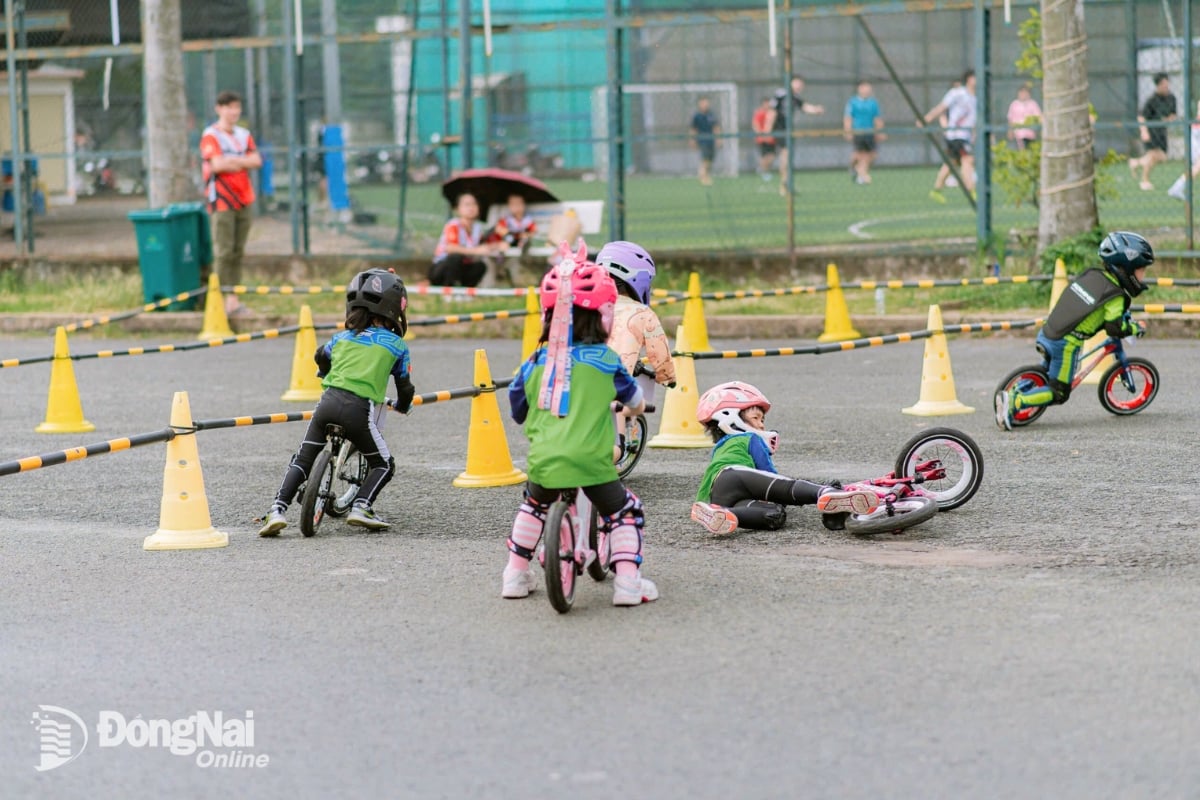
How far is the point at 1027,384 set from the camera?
11164 mm

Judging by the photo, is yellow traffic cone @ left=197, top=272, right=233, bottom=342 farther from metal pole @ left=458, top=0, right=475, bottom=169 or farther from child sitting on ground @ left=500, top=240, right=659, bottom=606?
child sitting on ground @ left=500, top=240, right=659, bottom=606

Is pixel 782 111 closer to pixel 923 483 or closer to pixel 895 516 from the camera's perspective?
pixel 923 483

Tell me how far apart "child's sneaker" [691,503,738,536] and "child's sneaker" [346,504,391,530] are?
1612 mm

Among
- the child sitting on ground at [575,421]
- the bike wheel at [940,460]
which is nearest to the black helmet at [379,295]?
the child sitting on ground at [575,421]

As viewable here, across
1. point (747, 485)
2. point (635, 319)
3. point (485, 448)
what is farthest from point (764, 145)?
point (747, 485)

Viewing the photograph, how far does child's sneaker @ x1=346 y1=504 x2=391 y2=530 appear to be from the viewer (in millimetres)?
8602

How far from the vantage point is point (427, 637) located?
255 inches

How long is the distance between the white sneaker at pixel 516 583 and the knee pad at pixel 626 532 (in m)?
0.35

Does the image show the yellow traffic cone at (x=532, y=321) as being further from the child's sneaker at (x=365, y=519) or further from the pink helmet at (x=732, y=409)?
the pink helmet at (x=732, y=409)

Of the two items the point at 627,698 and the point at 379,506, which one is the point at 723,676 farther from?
the point at 379,506

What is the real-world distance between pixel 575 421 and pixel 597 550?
0.67 metres

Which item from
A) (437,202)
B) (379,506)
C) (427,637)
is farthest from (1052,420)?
(437,202)

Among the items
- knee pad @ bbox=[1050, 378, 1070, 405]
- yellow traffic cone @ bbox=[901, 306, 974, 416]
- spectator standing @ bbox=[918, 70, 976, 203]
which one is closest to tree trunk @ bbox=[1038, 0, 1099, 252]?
spectator standing @ bbox=[918, 70, 976, 203]

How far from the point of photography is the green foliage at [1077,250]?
1645cm
